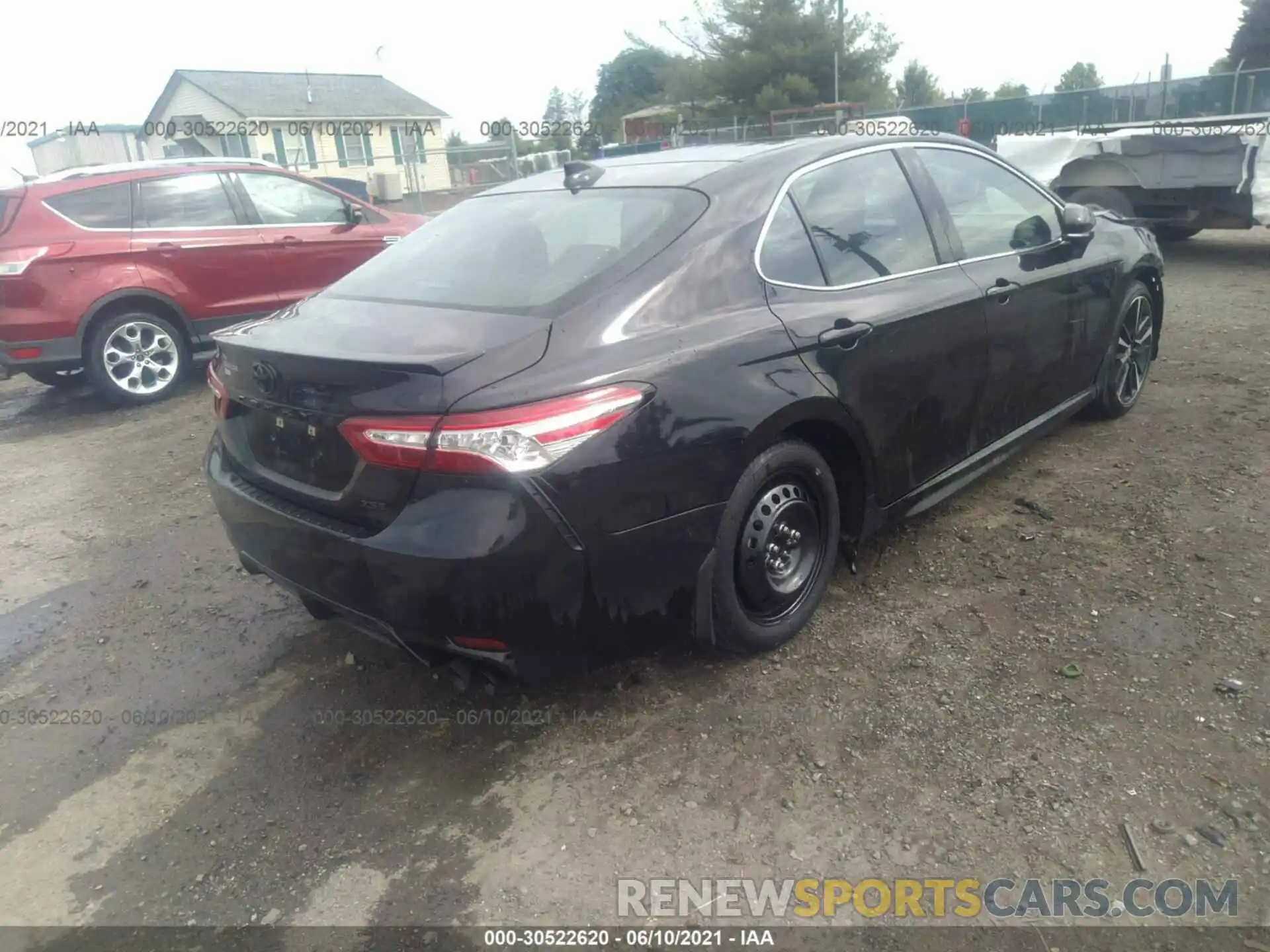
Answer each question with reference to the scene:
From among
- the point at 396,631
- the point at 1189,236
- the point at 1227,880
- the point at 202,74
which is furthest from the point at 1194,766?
the point at 202,74

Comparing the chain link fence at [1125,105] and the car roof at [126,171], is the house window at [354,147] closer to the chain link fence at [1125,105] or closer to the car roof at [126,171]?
the chain link fence at [1125,105]

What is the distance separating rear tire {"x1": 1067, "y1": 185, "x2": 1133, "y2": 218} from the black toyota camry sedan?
689cm

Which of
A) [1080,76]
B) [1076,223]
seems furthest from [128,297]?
[1080,76]

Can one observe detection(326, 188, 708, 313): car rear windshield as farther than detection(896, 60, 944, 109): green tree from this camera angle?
No

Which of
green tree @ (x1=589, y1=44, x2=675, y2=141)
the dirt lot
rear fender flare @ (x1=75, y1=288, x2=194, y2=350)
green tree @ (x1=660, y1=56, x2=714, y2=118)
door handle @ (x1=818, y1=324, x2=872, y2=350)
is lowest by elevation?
the dirt lot

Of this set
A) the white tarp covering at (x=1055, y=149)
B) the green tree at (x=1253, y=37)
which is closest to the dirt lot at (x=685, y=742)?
the white tarp covering at (x=1055, y=149)

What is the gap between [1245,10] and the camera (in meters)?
44.8

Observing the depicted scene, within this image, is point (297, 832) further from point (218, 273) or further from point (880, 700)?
point (218, 273)

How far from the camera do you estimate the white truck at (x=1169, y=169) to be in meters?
8.69

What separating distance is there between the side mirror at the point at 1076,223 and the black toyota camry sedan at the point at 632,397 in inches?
16.7

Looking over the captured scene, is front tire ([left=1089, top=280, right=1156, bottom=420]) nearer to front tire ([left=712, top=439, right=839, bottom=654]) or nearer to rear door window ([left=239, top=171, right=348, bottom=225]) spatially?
front tire ([left=712, top=439, right=839, bottom=654])

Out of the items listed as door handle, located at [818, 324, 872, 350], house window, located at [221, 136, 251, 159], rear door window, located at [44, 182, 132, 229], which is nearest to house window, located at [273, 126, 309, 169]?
house window, located at [221, 136, 251, 159]

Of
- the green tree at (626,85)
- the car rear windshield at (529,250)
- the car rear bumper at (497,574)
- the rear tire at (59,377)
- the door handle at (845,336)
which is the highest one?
the green tree at (626,85)

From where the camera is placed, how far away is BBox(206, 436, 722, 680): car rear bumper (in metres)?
2.38
